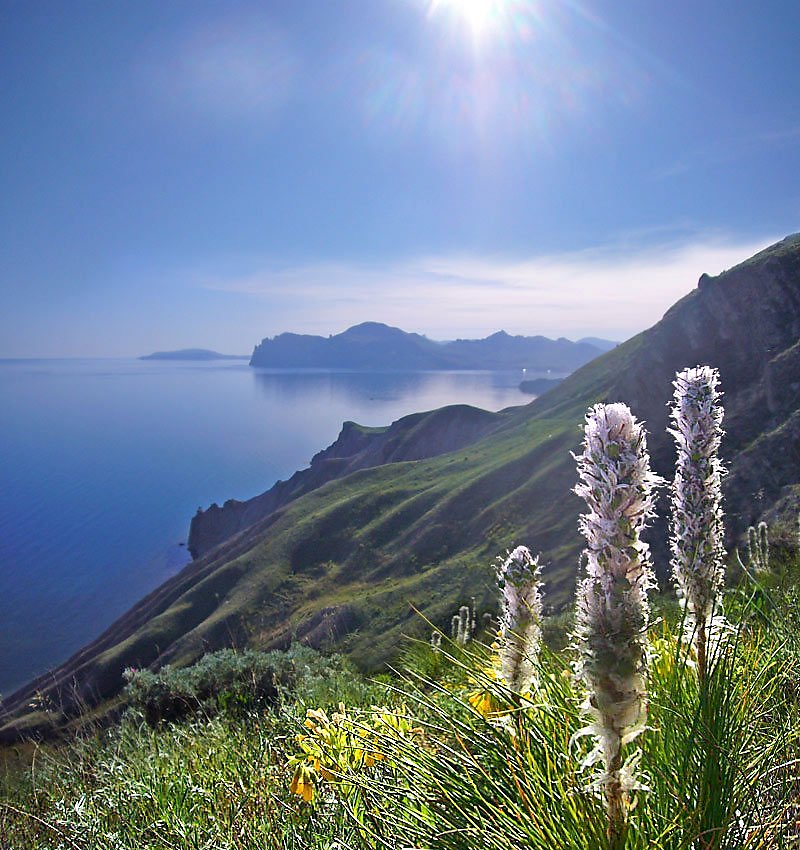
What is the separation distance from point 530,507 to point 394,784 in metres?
62.5

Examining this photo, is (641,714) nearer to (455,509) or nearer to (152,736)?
(152,736)

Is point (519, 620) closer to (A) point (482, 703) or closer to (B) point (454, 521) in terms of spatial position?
(A) point (482, 703)

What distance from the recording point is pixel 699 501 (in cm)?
283

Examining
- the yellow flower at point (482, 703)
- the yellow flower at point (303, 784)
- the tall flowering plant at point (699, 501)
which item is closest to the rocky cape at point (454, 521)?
the yellow flower at point (482, 703)

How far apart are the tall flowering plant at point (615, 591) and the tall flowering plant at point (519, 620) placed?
0.83 metres

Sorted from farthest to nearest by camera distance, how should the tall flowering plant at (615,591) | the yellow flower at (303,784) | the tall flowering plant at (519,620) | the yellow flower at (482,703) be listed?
the yellow flower at (482,703)
the yellow flower at (303,784)
the tall flowering plant at (519,620)
the tall flowering plant at (615,591)

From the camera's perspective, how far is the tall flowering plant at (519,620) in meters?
2.99

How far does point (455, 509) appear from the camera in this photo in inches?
2808

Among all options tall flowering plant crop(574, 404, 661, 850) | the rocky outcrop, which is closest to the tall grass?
tall flowering plant crop(574, 404, 661, 850)

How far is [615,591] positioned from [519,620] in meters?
1.06

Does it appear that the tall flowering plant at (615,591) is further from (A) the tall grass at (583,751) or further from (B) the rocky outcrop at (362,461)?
(B) the rocky outcrop at (362,461)

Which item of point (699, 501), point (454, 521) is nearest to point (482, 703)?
point (699, 501)

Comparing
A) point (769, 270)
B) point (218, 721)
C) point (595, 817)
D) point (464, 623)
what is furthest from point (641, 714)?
point (769, 270)

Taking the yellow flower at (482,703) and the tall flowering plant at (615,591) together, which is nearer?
the tall flowering plant at (615,591)
